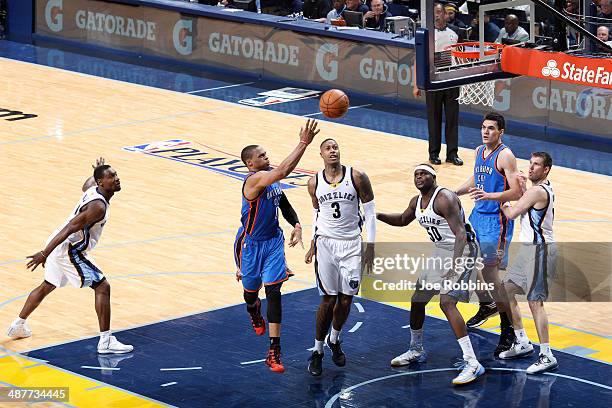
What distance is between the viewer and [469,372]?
11.1 m

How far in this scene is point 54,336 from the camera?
1211 centimetres

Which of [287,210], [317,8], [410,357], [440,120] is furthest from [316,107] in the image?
[410,357]

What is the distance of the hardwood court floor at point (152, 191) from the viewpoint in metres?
13.2

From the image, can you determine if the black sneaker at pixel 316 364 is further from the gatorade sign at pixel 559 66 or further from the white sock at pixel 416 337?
the gatorade sign at pixel 559 66

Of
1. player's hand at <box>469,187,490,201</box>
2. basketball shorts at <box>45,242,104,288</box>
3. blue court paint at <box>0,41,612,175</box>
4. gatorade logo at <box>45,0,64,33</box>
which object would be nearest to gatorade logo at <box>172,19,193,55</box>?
blue court paint at <box>0,41,612,175</box>

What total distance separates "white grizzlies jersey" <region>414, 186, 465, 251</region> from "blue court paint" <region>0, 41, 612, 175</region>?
26.3ft

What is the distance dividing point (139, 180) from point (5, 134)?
3352mm

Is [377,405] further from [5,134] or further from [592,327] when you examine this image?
[5,134]

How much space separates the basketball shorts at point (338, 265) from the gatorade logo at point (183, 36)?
14.6 metres

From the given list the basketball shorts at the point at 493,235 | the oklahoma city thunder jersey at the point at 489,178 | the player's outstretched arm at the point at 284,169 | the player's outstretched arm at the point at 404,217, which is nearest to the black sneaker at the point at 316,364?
the player's outstretched arm at the point at 404,217

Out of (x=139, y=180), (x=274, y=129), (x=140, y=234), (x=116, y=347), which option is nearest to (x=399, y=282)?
(x=116, y=347)

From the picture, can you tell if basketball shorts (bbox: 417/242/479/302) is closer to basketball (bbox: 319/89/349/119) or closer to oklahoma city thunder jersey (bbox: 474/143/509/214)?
oklahoma city thunder jersey (bbox: 474/143/509/214)

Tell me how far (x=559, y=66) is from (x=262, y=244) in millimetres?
3770

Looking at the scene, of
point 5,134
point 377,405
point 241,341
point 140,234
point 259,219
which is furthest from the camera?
point 5,134
